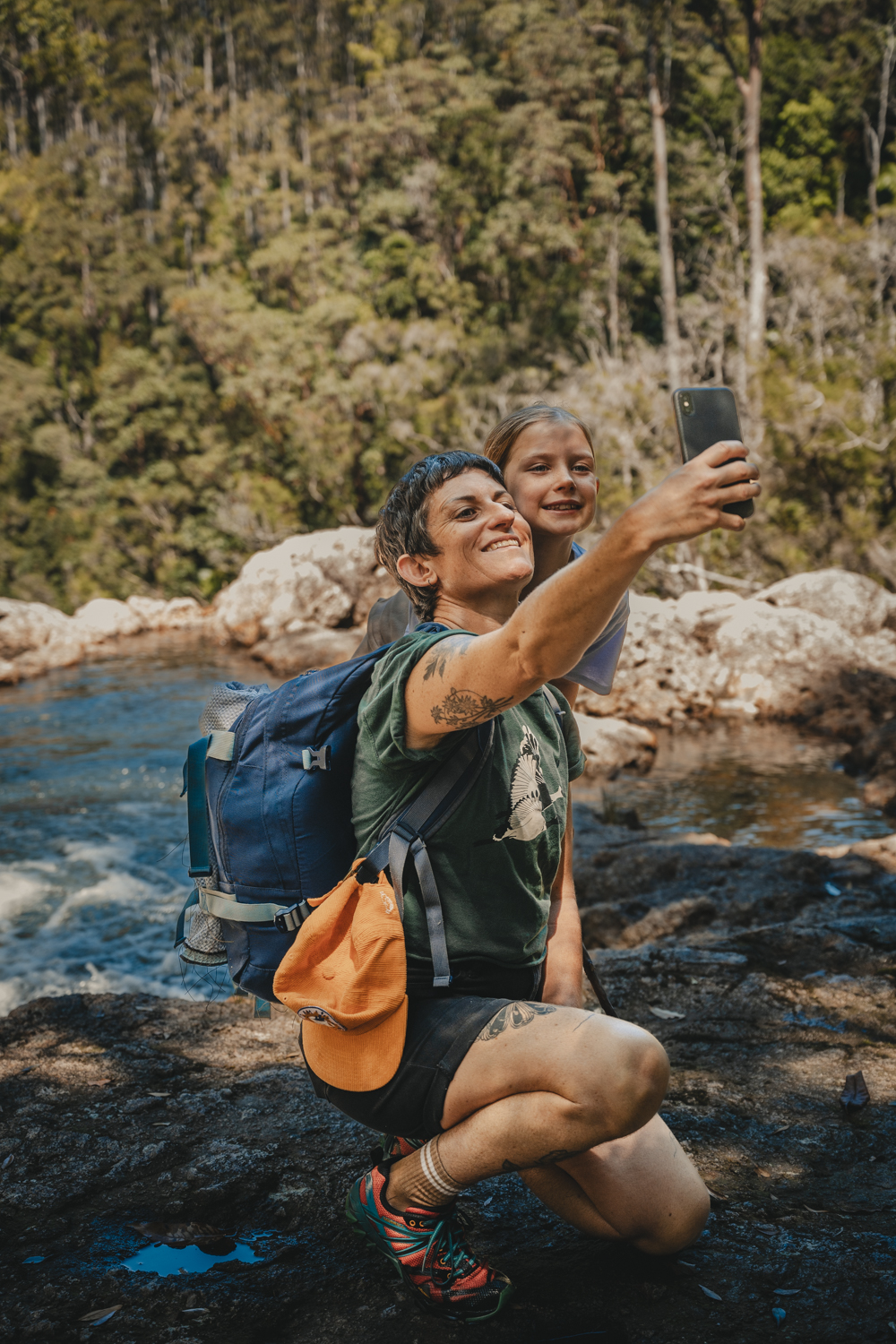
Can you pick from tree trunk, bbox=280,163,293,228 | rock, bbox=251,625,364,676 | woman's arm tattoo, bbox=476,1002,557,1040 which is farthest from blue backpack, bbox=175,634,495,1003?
tree trunk, bbox=280,163,293,228

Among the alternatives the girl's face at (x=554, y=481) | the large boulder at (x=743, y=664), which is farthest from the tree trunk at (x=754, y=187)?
the girl's face at (x=554, y=481)

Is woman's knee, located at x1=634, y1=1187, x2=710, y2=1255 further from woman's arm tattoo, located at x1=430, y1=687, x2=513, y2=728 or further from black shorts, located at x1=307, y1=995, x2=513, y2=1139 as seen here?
woman's arm tattoo, located at x1=430, y1=687, x2=513, y2=728

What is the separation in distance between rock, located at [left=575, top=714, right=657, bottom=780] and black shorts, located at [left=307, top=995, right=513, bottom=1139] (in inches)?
292

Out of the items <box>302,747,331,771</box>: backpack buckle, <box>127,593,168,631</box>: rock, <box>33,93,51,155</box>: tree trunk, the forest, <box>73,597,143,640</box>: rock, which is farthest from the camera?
<box>33,93,51,155</box>: tree trunk

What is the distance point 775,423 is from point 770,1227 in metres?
14.5

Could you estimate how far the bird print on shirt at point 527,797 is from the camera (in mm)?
1702

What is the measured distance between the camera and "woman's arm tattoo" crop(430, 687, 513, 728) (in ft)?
4.67

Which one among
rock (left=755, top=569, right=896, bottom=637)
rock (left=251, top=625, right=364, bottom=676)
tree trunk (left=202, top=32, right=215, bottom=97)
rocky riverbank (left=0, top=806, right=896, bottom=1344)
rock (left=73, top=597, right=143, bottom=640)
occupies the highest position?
tree trunk (left=202, top=32, right=215, bottom=97)

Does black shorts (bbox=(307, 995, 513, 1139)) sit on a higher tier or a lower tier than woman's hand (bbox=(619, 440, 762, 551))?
lower

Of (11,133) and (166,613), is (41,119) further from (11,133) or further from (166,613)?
(166,613)

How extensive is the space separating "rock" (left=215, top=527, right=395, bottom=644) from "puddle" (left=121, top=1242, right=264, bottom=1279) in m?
16.1

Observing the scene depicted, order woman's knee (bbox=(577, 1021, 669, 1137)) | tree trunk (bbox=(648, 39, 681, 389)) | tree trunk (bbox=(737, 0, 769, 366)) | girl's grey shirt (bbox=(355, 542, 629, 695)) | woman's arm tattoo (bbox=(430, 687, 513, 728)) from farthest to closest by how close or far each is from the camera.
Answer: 1. tree trunk (bbox=(648, 39, 681, 389))
2. tree trunk (bbox=(737, 0, 769, 366))
3. girl's grey shirt (bbox=(355, 542, 629, 695))
4. woman's knee (bbox=(577, 1021, 669, 1137))
5. woman's arm tattoo (bbox=(430, 687, 513, 728))

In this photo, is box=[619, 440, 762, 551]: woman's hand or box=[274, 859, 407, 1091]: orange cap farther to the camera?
Result: box=[274, 859, 407, 1091]: orange cap

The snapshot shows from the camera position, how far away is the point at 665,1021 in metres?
3.08
